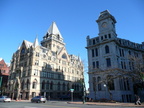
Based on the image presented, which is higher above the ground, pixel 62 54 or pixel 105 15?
pixel 105 15

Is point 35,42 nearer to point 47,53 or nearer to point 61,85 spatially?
point 47,53

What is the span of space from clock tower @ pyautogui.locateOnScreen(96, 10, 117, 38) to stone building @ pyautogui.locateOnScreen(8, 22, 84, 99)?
1837 centimetres

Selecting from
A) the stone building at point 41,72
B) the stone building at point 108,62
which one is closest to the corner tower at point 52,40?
the stone building at point 41,72

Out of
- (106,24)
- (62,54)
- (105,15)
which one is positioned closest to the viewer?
(106,24)

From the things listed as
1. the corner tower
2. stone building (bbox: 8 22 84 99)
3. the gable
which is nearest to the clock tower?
stone building (bbox: 8 22 84 99)

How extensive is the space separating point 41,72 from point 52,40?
22.4 meters

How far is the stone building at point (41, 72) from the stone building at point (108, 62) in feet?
27.1

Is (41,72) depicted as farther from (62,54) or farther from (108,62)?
(108,62)

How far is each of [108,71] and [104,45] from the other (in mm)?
8695

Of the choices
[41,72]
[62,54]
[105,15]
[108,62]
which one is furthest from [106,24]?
[62,54]

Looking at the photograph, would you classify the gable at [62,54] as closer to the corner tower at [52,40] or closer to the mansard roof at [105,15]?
the corner tower at [52,40]

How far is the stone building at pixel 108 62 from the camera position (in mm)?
35531

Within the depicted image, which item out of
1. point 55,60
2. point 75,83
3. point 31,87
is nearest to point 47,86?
point 31,87

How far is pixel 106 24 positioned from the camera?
136ft
